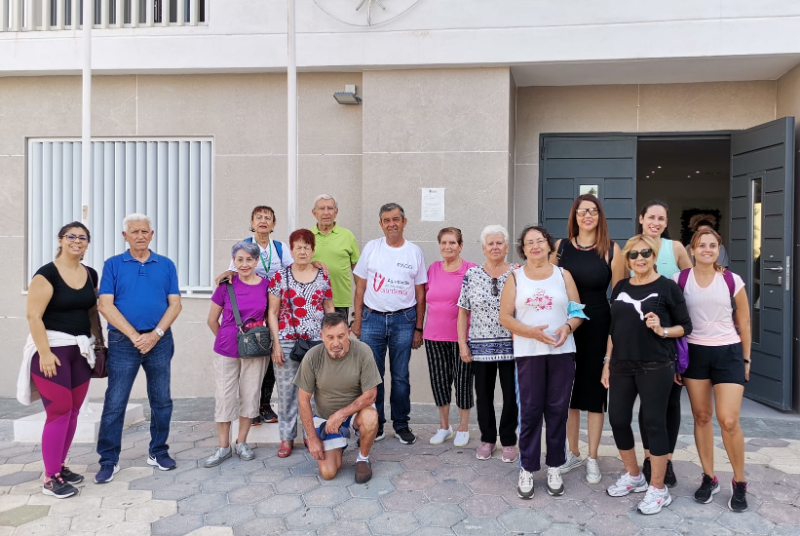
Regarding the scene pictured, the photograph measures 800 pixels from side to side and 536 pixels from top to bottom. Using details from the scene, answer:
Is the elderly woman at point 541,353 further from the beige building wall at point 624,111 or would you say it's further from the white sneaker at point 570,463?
the beige building wall at point 624,111

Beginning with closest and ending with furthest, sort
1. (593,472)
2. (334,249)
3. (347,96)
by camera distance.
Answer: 1. (593,472)
2. (334,249)
3. (347,96)

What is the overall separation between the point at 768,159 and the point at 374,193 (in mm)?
4015

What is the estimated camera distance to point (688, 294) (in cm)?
384

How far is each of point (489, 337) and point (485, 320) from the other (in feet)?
0.41

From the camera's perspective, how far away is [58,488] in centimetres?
404

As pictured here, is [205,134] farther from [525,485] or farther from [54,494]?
[525,485]

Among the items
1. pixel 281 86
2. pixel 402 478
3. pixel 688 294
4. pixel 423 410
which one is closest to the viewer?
pixel 688 294

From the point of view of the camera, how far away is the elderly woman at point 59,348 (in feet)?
13.1

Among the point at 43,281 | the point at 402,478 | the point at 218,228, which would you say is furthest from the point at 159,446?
the point at 218,228

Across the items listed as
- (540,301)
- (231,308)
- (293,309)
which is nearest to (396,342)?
(293,309)

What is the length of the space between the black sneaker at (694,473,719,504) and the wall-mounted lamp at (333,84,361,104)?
4770 millimetres

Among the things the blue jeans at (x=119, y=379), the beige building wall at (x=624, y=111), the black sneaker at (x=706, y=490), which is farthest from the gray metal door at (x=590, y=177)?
the blue jeans at (x=119, y=379)

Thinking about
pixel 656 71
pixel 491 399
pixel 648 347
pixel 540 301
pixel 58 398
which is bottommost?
pixel 491 399

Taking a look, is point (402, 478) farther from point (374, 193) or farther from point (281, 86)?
point (281, 86)
